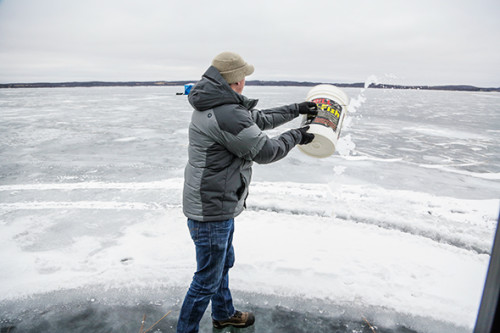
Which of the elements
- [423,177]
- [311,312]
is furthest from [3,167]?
[423,177]

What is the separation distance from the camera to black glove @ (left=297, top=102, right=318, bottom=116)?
6.80 feet

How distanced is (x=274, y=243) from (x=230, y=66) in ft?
6.19

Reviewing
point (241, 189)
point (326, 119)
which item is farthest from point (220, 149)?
point (326, 119)

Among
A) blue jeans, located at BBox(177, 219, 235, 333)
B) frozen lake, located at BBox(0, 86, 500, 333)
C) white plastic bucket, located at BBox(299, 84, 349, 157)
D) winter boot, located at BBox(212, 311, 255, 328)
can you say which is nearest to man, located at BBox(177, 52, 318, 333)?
blue jeans, located at BBox(177, 219, 235, 333)

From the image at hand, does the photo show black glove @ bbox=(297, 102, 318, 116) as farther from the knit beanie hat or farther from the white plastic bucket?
the knit beanie hat

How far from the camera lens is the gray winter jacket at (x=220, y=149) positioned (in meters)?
1.46

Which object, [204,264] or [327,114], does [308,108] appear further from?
[204,264]

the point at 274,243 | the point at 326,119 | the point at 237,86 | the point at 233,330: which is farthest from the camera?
the point at 274,243

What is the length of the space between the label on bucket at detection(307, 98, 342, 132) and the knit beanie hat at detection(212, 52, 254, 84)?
2.62 ft

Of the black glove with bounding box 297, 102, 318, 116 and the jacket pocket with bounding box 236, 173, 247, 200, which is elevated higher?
the black glove with bounding box 297, 102, 318, 116

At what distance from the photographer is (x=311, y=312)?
2121 millimetres

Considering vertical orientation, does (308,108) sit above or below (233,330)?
above

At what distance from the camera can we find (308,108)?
6.82ft

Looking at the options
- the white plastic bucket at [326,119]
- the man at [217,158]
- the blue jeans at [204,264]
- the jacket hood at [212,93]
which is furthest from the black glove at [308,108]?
the blue jeans at [204,264]
